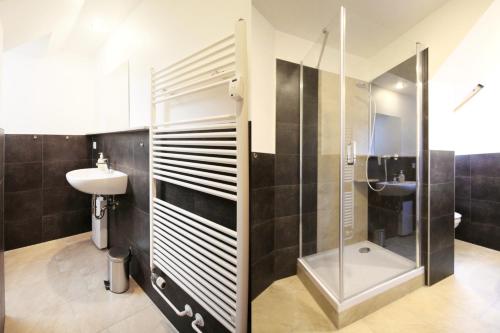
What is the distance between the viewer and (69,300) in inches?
62.6

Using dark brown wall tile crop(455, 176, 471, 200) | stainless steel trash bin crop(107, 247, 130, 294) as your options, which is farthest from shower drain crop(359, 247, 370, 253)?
stainless steel trash bin crop(107, 247, 130, 294)

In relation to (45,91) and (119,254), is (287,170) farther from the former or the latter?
(45,91)

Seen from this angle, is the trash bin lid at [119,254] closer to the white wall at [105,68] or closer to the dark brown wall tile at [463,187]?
the white wall at [105,68]

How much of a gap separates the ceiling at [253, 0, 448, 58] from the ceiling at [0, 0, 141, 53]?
1259mm

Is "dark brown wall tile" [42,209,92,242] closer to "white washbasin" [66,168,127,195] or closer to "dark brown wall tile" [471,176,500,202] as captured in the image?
"white washbasin" [66,168,127,195]

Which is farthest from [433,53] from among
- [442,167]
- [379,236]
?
[379,236]

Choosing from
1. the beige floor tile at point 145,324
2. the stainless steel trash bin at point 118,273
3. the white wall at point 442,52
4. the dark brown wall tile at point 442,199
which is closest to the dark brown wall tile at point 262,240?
the beige floor tile at point 145,324

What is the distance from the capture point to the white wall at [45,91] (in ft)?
7.62

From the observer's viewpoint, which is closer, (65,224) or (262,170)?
(262,170)

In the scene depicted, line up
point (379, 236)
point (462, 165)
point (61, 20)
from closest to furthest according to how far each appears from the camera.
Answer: point (61, 20), point (379, 236), point (462, 165)

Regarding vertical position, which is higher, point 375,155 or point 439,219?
point 375,155

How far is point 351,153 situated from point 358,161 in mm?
230

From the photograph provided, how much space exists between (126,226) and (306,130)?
5.79 ft

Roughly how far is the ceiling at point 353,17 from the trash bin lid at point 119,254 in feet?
6.52
